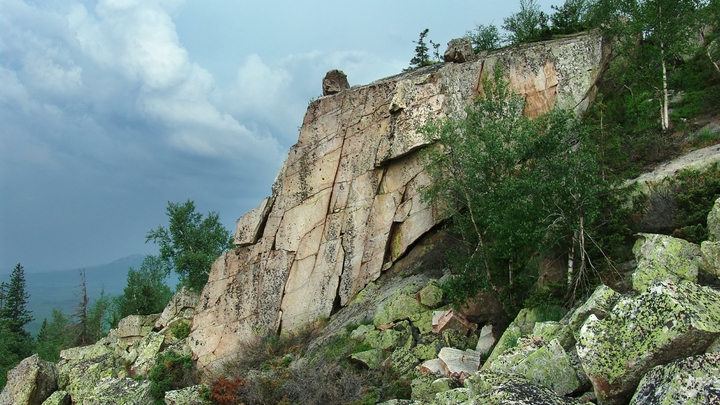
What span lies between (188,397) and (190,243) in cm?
2367

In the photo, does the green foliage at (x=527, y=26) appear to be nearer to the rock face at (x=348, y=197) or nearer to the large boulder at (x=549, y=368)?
the rock face at (x=348, y=197)

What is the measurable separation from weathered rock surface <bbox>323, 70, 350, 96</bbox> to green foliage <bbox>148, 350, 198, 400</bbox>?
1697cm

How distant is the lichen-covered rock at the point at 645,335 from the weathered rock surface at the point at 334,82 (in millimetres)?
23368

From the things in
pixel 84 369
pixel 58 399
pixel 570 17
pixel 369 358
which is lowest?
pixel 58 399

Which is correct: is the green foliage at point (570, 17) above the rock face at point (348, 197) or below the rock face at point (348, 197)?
above

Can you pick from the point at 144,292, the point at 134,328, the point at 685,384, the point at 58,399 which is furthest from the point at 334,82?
the point at 144,292

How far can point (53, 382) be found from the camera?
103ft

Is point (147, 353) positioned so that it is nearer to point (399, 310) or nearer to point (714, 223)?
point (399, 310)

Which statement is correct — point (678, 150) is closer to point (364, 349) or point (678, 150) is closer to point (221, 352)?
point (364, 349)

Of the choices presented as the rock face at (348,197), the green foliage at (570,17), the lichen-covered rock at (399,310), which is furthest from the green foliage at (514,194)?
the green foliage at (570,17)

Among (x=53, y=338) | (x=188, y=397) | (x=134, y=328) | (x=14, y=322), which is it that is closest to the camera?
(x=188, y=397)

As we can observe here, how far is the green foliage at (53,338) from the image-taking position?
53906mm

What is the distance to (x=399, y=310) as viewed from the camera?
21859mm

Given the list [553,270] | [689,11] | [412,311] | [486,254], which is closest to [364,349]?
[412,311]
